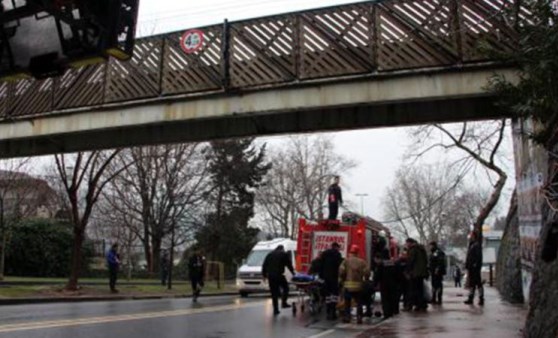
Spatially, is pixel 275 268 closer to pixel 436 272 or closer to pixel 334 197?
pixel 334 197

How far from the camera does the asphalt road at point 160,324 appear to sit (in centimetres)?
1183

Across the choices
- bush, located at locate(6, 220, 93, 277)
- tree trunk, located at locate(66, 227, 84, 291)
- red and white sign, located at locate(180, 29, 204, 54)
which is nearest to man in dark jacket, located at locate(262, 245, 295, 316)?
red and white sign, located at locate(180, 29, 204, 54)

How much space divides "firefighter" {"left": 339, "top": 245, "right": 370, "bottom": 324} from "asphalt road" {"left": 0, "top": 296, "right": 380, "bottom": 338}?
0.68 meters

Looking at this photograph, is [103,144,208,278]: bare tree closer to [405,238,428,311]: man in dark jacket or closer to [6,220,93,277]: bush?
[6,220,93,277]: bush

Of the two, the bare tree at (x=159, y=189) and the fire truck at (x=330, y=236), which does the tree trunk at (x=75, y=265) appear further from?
the bare tree at (x=159, y=189)

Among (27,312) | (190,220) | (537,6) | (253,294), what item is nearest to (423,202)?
(190,220)

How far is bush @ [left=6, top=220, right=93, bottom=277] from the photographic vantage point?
38.0 m

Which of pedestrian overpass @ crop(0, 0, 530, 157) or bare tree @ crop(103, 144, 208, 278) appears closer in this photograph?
pedestrian overpass @ crop(0, 0, 530, 157)

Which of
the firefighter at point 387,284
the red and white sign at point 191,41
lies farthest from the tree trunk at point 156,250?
the firefighter at point 387,284

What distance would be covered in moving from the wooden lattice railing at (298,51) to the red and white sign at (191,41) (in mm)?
123

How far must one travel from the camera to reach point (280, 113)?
16.5m

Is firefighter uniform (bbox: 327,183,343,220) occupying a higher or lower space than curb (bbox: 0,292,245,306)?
higher

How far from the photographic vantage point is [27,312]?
15.6 meters

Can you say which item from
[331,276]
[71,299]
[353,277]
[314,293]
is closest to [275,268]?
[314,293]
